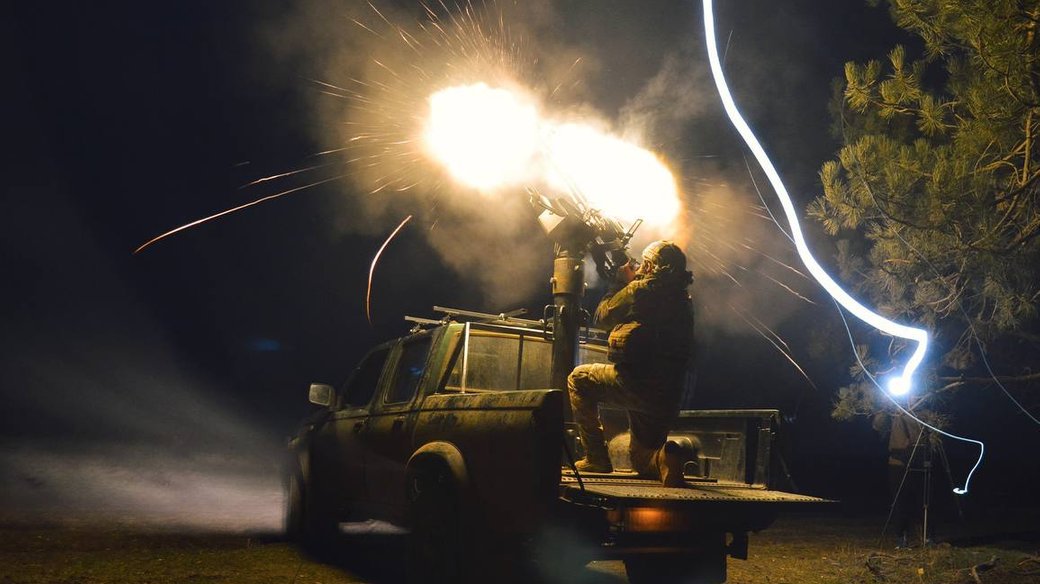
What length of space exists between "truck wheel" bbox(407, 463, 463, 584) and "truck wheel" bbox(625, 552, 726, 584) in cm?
114

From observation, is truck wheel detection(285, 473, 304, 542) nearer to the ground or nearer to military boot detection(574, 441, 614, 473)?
the ground

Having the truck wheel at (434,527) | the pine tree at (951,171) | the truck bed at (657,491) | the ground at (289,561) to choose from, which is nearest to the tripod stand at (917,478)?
the ground at (289,561)

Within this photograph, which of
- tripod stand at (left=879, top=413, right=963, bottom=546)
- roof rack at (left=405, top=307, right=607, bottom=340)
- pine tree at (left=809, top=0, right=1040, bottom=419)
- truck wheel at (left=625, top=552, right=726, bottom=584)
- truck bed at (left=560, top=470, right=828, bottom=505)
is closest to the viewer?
truck bed at (left=560, top=470, right=828, bottom=505)

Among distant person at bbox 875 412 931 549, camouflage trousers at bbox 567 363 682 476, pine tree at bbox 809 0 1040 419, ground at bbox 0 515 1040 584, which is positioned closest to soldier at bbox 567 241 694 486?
camouflage trousers at bbox 567 363 682 476

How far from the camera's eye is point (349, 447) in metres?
6.95

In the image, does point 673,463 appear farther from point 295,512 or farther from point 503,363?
point 295,512

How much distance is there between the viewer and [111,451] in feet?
53.6

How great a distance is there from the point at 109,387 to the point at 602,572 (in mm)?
17858

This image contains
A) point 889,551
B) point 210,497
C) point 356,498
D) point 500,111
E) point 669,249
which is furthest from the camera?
point 210,497

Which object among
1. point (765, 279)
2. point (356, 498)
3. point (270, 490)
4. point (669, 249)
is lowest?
point (270, 490)

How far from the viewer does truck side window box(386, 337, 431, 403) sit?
21.3 feet

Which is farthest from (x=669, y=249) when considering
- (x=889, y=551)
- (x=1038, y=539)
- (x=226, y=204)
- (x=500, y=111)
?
(x=226, y=204)

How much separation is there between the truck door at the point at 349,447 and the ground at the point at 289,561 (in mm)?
545

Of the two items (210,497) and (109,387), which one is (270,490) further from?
(109,387)
